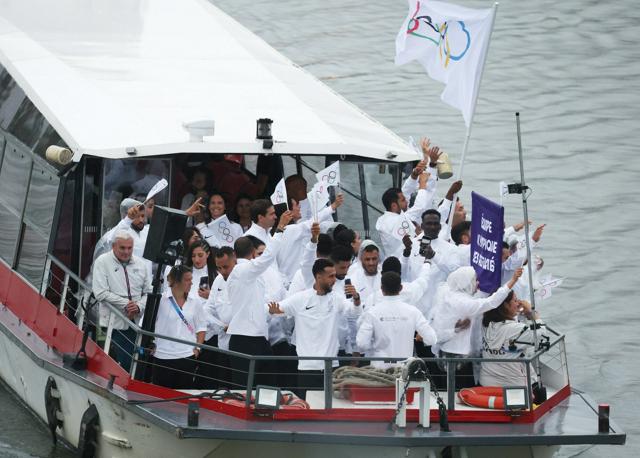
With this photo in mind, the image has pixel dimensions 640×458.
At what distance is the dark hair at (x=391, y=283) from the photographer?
1150cm

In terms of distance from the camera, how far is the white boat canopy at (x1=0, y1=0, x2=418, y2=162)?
13.1 meters

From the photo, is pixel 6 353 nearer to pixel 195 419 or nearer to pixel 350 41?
pixel 195 419

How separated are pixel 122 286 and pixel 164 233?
1240mm

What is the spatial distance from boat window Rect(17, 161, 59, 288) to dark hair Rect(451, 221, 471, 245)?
375 cm

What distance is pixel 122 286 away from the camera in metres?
12.1

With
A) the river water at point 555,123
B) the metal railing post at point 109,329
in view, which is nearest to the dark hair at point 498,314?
the metal railing post at point 109,329

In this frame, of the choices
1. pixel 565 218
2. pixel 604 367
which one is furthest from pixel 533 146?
pixel 604 367

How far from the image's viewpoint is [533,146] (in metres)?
26.2

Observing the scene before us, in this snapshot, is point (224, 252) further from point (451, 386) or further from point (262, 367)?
point (451, 386)

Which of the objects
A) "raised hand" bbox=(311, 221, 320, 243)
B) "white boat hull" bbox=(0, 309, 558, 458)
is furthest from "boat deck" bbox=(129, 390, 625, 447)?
"raised hand" bbox=(311, 221, 320, 243)

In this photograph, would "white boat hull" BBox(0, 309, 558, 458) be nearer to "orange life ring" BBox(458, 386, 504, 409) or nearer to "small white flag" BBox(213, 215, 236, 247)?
"orange life ring" BBox(458, 386, 504, 409)

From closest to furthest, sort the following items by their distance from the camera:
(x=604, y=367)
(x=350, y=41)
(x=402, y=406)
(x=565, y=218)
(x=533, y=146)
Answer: (x=402, y=406), (x=604, y=367), (x=565, y=218), (x=533, y=146), (x=350, y=41)

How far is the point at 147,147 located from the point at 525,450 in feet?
13.6

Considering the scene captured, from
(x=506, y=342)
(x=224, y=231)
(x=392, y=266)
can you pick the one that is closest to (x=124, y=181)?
(x=224, y=231)
